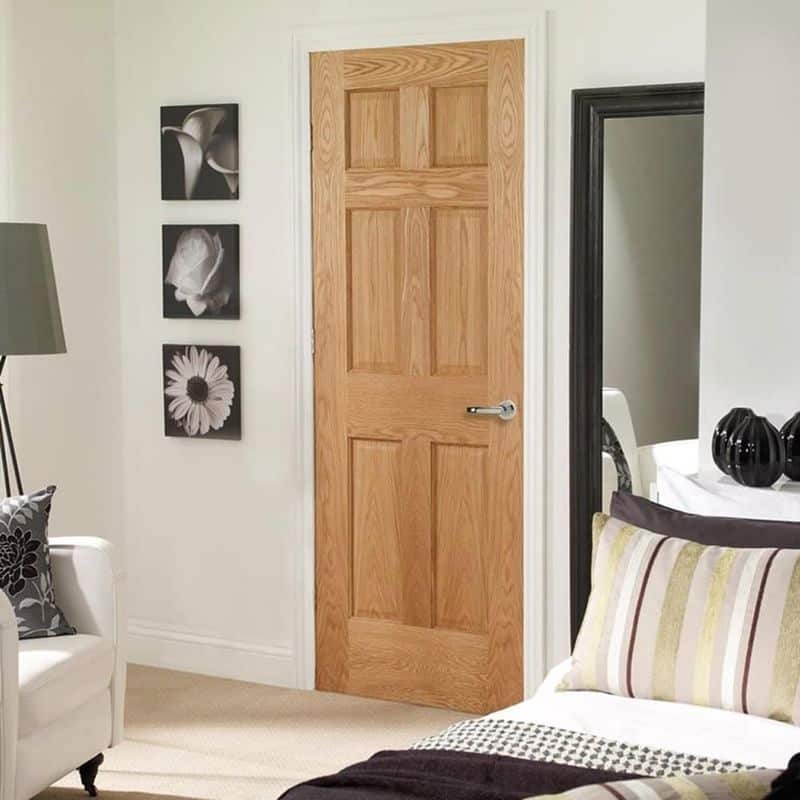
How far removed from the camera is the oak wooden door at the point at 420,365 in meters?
4.43

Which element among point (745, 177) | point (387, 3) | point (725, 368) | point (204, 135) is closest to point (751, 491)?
point (725, 368)

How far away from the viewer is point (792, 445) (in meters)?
3.34

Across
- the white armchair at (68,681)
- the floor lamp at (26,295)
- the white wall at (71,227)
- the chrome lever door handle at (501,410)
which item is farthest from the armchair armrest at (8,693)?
the chrome lever door handle at (501,410)

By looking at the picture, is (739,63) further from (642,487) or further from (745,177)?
(642,487)

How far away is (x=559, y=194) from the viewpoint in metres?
4.33

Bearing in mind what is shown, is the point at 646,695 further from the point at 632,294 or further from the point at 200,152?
the point at 200,152

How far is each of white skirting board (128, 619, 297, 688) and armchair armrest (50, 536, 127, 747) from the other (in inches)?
46.1

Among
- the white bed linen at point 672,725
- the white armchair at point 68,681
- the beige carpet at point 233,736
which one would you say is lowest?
the beige carpet at point 233,736

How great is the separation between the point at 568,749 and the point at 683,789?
557mm

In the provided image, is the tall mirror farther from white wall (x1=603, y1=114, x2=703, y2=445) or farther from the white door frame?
the white door frame

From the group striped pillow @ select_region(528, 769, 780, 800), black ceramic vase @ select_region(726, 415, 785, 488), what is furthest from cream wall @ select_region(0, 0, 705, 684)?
striped pillow @ select_region(528, 769, 780, 800)

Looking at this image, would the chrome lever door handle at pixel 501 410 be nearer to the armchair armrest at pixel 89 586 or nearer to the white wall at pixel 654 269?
the white wall at pixel 654 269

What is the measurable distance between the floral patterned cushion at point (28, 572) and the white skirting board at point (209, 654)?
4.19ft

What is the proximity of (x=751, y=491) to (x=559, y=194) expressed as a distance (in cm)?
141
